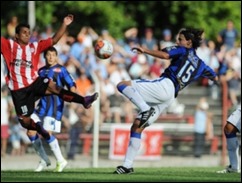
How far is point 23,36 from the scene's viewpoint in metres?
18.6

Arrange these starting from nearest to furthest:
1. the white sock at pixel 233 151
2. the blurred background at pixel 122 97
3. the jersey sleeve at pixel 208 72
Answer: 1. the jersey sleeve at pixel 208 72
2. the white sock at pixel 233 151
3. the blurred background at pixel 122 97

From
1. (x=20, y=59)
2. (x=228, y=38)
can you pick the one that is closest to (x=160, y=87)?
(x=20, y=59)

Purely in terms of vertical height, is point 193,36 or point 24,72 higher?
point 193,36

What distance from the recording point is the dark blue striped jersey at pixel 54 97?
19.8 metres

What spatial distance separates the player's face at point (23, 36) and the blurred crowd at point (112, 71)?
28.2 ft

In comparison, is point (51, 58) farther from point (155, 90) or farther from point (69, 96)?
point (155, 90)

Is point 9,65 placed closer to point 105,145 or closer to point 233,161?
point 233,161

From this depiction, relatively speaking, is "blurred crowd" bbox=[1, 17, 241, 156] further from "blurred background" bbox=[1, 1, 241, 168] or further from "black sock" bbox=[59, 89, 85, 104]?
"black sock" bbox=[59, 89, 85, 104]

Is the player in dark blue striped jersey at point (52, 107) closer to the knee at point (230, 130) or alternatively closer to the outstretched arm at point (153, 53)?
the knee at point (230, 130)

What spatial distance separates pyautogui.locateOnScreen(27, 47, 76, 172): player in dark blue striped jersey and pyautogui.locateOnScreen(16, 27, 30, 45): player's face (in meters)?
0.86

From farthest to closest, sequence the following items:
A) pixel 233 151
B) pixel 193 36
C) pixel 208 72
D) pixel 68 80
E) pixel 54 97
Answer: pixel 54 97 < pixel 68 80 < pixel 233 151 < pixel 208 72 < pixel 193 36

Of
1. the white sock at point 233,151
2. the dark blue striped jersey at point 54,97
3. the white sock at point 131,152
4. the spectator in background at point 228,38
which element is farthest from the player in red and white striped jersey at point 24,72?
the spectator in background at point 228,38

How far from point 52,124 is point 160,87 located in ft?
11.6

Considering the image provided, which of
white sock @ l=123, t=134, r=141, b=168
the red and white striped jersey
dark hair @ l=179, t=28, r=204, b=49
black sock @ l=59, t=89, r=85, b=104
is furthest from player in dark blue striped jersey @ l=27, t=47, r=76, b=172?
dark hair @ l=179, t=28, r=204, b=49
